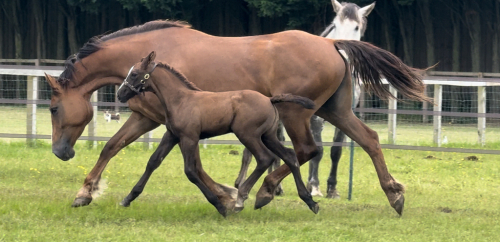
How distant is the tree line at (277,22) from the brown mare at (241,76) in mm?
14359

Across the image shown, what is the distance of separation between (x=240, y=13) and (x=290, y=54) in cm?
1941

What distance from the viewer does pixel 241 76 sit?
7277 mm

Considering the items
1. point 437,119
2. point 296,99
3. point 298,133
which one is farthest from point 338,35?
point 437,119

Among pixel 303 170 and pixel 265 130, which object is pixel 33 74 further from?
pixel 265 130

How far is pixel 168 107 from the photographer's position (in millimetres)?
6699

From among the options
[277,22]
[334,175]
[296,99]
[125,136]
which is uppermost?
[277,22]

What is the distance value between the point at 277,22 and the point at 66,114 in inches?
742

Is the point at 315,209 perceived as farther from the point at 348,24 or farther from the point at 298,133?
the point at 348,24

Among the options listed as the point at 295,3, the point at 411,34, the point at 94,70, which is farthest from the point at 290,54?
the point at 411,34

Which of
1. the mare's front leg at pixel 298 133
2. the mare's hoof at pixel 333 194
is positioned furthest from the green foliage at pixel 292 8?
the mare's front leg at pixel 298 133

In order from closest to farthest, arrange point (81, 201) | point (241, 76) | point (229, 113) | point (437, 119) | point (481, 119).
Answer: point (229, 113) → point (81, 201) → point (241, 76) → point (437, 119) → point (481, 119)

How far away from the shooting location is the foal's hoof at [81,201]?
6.98 metres

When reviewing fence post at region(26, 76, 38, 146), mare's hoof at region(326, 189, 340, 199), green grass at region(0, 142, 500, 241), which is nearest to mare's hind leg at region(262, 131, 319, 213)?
green grass at region(0, 142, 500, 241)

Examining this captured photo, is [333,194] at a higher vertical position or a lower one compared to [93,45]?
lower
